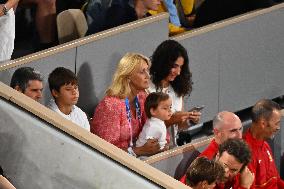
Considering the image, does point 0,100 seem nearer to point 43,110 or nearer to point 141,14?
point 43,110

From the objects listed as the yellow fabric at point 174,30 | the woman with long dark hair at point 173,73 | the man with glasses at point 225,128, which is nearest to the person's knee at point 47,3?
the woman with long dark hair at point 173,73

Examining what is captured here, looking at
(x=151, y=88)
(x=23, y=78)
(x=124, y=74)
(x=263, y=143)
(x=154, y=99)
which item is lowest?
(x=263, y=143)

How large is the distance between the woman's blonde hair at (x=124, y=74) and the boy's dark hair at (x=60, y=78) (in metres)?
0.39

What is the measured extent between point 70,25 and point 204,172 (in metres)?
2.04

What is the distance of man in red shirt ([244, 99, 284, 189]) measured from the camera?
630cm

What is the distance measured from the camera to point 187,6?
7848 millimetres

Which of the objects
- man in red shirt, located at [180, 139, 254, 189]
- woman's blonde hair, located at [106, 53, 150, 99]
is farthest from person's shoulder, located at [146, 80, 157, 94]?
man in red shirt, located at [180, 139, 254, 189]

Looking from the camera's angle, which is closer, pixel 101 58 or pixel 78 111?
pixel 78 111

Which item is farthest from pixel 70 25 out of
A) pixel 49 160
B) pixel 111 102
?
pixel 49 160

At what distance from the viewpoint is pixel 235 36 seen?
297 inches

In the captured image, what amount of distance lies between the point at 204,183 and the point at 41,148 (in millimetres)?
1126

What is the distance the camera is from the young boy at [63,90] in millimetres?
5863

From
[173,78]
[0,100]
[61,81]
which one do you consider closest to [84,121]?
[61,81]

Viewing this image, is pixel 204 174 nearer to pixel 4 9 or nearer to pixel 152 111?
pixel 152 111
